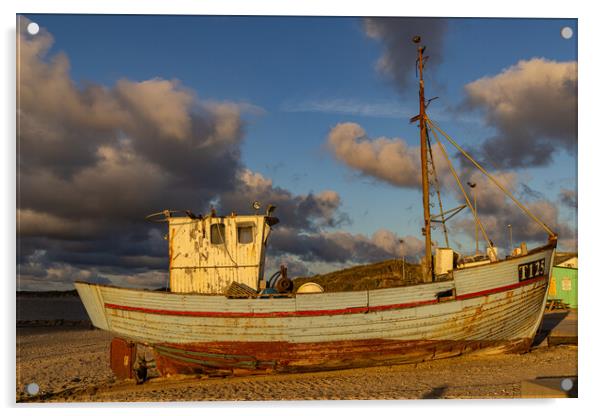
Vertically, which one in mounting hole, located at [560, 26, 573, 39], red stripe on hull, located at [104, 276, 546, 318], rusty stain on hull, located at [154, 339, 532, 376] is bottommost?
rusty stain on hull, located at [154, 339, 532, 376]

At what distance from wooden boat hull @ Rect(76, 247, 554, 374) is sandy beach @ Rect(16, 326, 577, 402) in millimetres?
338

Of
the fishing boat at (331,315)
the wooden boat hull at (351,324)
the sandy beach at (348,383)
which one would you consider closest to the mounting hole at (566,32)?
the fishing boat at (331,315)

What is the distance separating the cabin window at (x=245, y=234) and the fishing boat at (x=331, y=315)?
40 centimetres

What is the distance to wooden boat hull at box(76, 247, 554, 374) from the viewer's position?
12.8 metres

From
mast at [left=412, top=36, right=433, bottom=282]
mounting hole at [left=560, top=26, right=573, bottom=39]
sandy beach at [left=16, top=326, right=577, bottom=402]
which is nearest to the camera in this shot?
sandy beach at [left=16, top=326, right=577, bottom=402]

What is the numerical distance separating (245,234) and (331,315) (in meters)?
3.61

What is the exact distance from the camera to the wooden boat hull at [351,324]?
503 inches

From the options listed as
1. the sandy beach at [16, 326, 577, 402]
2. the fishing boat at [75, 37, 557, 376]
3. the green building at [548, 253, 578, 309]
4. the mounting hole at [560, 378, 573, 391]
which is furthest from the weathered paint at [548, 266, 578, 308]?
the mounting hole at [560, 378, 573, 391]

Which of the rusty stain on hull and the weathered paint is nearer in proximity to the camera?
the rusty stain on hull

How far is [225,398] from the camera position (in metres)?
10.2

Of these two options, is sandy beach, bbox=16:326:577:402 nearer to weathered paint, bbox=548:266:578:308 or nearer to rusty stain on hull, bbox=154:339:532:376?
rusty stain on hull, bbox=154:339:532:376

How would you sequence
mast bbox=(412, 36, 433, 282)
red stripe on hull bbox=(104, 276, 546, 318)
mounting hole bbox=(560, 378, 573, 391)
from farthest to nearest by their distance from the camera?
mast bbox=(412, 36, 433, 282)
red stripe on hull bbox=(104, 276, 546, 318)
mounting hole bbox=(560, 378, 573, 391)

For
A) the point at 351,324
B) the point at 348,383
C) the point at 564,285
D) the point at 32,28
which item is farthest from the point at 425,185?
the point at 564,285

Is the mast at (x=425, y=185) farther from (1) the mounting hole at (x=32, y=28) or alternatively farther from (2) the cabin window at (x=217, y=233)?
(1) the mounting hole at (x=32, y=28)
